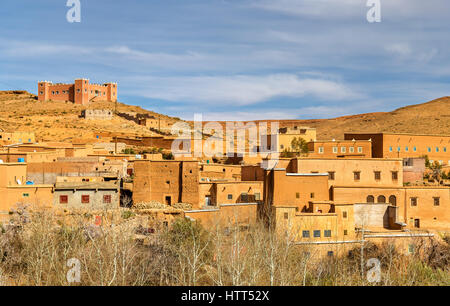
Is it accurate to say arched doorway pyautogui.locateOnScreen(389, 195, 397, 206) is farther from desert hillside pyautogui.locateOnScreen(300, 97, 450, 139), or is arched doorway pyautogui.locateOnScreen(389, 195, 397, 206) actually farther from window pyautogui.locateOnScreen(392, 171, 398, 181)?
desert hillside pyautogui.locateOnScreen(300, 97, 450, 139)

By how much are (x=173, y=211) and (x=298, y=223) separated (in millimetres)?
5871

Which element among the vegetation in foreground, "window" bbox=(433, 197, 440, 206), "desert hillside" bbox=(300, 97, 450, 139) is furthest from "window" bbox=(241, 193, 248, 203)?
"desert hillside" bbox=(300, 97, 450, 139)

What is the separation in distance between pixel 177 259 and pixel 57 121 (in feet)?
139

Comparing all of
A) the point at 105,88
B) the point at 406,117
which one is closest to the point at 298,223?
the point at 105,88

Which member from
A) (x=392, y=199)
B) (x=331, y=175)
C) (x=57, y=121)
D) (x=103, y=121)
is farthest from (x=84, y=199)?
(x=57, y=121)

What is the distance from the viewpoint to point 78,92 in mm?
61906

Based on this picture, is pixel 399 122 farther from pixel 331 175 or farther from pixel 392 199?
pixel 331 175

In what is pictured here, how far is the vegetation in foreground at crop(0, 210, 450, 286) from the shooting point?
10.7 metres

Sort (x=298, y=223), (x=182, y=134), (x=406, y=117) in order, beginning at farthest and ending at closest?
(x=406, y=117) < (x=182, y=134) < (x=298, y=223)

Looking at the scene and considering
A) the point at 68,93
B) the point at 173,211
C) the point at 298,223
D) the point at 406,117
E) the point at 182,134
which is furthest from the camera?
the point at 406,117

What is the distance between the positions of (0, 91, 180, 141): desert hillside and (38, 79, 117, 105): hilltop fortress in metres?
1.26

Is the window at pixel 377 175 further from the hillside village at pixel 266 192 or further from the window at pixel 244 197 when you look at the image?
the window at pixel 244 197

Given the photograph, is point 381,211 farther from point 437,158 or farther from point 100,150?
point 100,150

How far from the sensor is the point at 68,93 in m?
62.8
